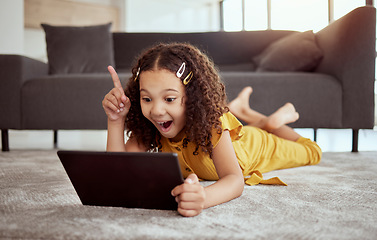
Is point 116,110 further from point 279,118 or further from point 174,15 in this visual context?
point 174,15

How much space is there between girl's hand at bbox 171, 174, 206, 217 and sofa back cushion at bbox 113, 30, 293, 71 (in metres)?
1.99

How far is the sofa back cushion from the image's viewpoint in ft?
8.50

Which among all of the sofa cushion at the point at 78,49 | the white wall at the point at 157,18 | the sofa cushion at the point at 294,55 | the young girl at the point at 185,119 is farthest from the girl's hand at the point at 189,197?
the white wall at the point at 157,18

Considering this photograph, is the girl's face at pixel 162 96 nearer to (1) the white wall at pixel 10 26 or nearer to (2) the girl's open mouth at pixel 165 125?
(2) the girl's open mouth at pixel 165 125

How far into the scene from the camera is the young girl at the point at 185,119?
808mm

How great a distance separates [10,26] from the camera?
4621mm

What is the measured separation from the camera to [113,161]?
2.20 ft

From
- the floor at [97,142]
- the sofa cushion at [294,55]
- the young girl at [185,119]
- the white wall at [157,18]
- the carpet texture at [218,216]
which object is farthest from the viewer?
the white wall at [157,18]

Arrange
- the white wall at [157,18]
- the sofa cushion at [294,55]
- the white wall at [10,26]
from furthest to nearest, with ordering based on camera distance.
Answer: the white wall at [157,18]
the white wall at [10,26]
the sofa cushion at [294,55]

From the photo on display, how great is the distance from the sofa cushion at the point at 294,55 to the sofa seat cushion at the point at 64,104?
3.09ft

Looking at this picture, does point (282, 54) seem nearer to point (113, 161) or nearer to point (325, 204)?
point (325, 204)

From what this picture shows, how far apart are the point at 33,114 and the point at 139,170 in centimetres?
145

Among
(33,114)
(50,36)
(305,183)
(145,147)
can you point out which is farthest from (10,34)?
(305,183)

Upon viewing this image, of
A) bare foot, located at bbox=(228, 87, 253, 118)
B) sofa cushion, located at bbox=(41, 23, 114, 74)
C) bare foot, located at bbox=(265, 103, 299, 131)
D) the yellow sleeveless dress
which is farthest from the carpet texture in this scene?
sofa cushion, located at bbox=(41, 23, 114, 74)
